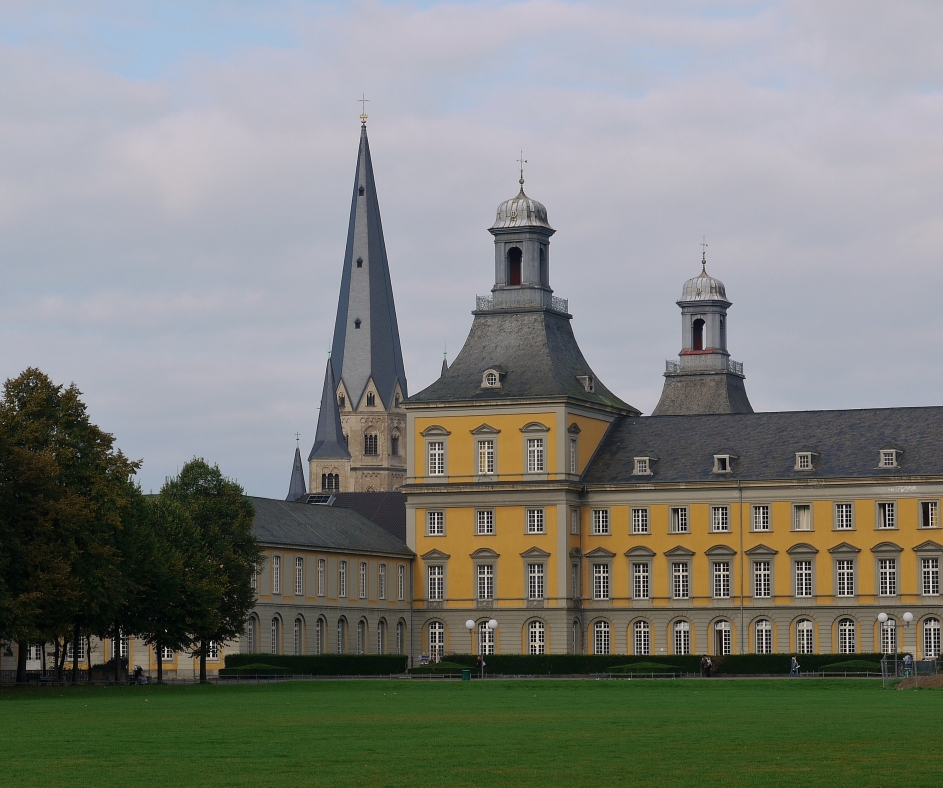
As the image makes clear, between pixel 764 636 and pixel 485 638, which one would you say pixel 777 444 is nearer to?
pixel 764 636

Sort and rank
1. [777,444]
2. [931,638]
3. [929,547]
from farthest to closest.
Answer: [777,444], [929,547], [931,638]

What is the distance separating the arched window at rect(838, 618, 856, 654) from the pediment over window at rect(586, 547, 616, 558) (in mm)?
14857

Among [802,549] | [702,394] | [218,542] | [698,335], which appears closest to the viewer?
[218,542]

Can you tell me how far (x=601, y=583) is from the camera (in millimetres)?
124438

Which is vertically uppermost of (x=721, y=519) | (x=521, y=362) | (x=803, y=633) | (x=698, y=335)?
(x=698, y=335)

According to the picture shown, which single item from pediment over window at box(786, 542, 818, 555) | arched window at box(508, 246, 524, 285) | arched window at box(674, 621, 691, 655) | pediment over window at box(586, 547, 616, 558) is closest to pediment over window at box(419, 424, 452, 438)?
pediment over window at box(586, 547, 616, 558)

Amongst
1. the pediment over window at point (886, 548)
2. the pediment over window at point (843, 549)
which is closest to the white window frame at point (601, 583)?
the pediment over window at point (843, 549)

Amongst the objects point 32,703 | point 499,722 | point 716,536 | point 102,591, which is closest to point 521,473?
point 716,536

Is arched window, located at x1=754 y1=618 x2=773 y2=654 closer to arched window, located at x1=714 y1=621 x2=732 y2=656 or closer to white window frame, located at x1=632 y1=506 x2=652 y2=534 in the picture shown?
arched window, located at x1=714 y1=621 x2=732 y2=656

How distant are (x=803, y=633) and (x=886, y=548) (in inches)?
282

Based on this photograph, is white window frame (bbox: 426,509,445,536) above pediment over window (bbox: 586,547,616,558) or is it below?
above

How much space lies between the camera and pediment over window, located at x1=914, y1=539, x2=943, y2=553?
115956 mm

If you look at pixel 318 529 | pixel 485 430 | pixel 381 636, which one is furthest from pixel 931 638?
pixel 318 529

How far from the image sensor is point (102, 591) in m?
80.1
